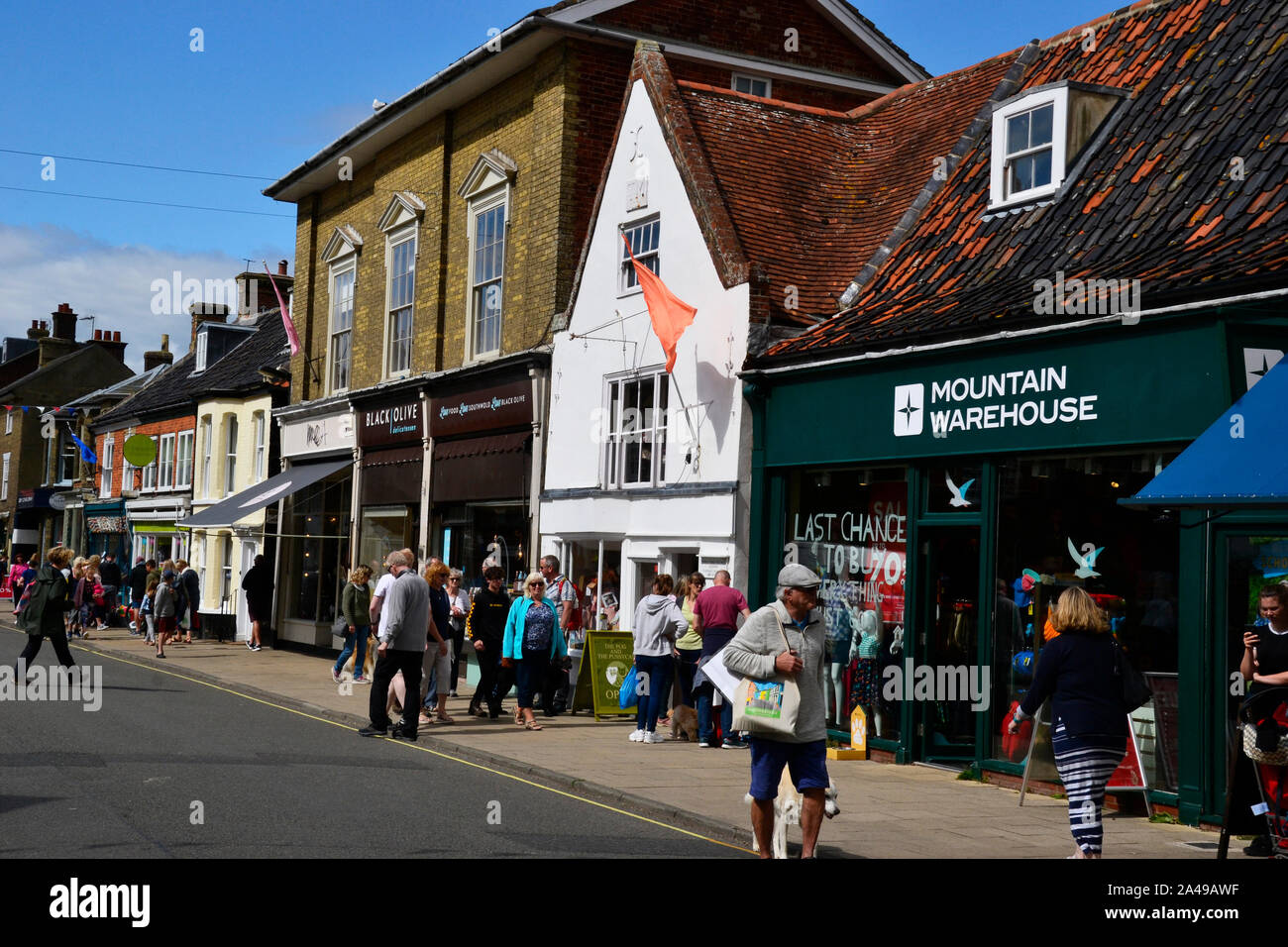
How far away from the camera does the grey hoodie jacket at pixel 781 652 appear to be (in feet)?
26.3

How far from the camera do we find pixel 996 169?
15.6 meters

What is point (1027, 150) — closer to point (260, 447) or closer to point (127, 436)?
point (260, 447)

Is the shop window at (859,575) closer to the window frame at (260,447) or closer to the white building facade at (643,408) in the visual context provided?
the white building facade at (643,408)

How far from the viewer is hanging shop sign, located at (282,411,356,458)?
28.6 m

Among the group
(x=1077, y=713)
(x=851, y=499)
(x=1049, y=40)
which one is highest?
(x=1049, y=40)

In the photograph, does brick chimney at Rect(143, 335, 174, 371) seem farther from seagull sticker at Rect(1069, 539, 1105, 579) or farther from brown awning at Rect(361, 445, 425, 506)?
seagull sticker at Rect(1069, 539, 1105, 579)

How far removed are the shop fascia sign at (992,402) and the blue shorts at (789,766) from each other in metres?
5.20

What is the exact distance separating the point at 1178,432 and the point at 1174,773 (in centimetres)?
270

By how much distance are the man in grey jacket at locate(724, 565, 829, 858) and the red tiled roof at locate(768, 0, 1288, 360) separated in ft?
15.7

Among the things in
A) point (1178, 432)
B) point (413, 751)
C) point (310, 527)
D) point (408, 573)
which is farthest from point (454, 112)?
point (1178, 432)

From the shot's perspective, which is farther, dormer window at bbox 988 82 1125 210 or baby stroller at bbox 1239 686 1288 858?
dormer window at bbox 988 82 1125 210

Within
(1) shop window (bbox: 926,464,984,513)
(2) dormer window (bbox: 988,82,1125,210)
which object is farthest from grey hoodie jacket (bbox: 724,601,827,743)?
(2) dormer window (bbox: 988,82,1125,210)

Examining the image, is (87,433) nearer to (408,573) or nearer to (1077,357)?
(408,573)

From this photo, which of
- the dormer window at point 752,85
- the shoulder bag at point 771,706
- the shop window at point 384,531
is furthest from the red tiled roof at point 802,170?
the shop window at point 384,531
